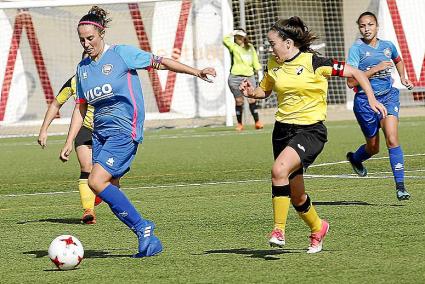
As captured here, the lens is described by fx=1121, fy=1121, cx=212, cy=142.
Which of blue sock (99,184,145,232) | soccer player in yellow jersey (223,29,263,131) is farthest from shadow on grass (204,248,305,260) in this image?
soccer player in yellow jersey (223,29,263,131)

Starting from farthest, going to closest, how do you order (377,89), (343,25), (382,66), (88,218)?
(343,25) < (377,89) < (382,66) < (88,218)

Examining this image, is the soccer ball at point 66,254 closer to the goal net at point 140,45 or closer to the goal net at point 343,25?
the goal net at point 140,45

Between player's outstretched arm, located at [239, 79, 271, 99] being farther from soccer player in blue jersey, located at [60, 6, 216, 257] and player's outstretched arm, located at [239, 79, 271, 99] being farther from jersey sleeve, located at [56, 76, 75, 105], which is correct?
jersey sleeve, located at [56, 76, 75, 105]

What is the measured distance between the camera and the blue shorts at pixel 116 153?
8992 mm

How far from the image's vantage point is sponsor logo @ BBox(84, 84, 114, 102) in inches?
359

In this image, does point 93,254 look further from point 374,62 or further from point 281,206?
point 374,62

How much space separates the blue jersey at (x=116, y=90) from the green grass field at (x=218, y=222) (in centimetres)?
106

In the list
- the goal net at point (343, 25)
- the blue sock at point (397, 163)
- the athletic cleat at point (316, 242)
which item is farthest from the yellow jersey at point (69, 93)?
the goal net at point (343, 25)

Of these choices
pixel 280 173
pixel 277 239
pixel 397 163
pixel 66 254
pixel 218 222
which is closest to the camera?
pixel 66 254

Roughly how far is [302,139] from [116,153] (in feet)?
4.93

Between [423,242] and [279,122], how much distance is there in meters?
1.49

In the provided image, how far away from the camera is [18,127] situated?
27.7 m

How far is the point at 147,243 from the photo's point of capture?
8.88 metres

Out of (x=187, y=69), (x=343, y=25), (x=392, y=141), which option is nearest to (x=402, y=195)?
(x=392, y=141)
